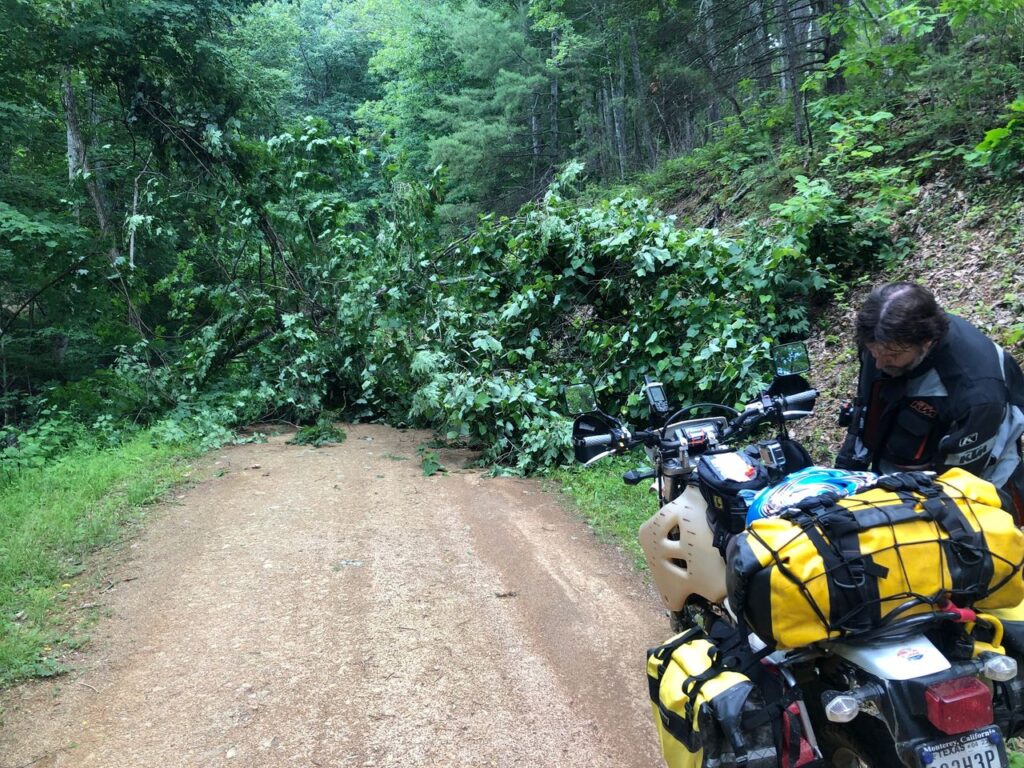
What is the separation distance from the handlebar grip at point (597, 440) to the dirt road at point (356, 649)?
4.75ft

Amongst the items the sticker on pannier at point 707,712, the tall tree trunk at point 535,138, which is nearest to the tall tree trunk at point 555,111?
the tall tree trunk at point 535,138

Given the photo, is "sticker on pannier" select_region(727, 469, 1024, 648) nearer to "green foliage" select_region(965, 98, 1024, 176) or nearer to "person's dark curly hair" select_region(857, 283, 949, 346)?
"person's dark curly hair" select_region(857, 283, 949, 346)

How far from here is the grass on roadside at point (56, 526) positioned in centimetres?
421

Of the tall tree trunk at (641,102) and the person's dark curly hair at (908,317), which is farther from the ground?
the tall tree trunk at (641,102)

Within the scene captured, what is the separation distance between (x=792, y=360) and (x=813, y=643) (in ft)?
4.53

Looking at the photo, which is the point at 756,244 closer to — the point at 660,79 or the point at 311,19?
the point at 660,79

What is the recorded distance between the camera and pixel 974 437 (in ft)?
8.27

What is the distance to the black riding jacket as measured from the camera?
99.3 inches

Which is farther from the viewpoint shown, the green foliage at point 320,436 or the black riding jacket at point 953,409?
the green foliage at point 320,436

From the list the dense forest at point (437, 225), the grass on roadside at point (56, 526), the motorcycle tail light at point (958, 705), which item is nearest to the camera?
the motorcycle tail light at point (958, 705)

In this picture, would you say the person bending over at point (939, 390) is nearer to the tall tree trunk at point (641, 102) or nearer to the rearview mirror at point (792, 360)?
the rearview mirror at point (792, 360)

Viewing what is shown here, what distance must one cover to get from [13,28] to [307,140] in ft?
17.1

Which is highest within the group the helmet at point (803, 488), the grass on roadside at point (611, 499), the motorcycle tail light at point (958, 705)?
the helmet at point (803, 488)

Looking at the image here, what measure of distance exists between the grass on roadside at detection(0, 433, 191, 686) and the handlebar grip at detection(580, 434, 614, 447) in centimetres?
339
